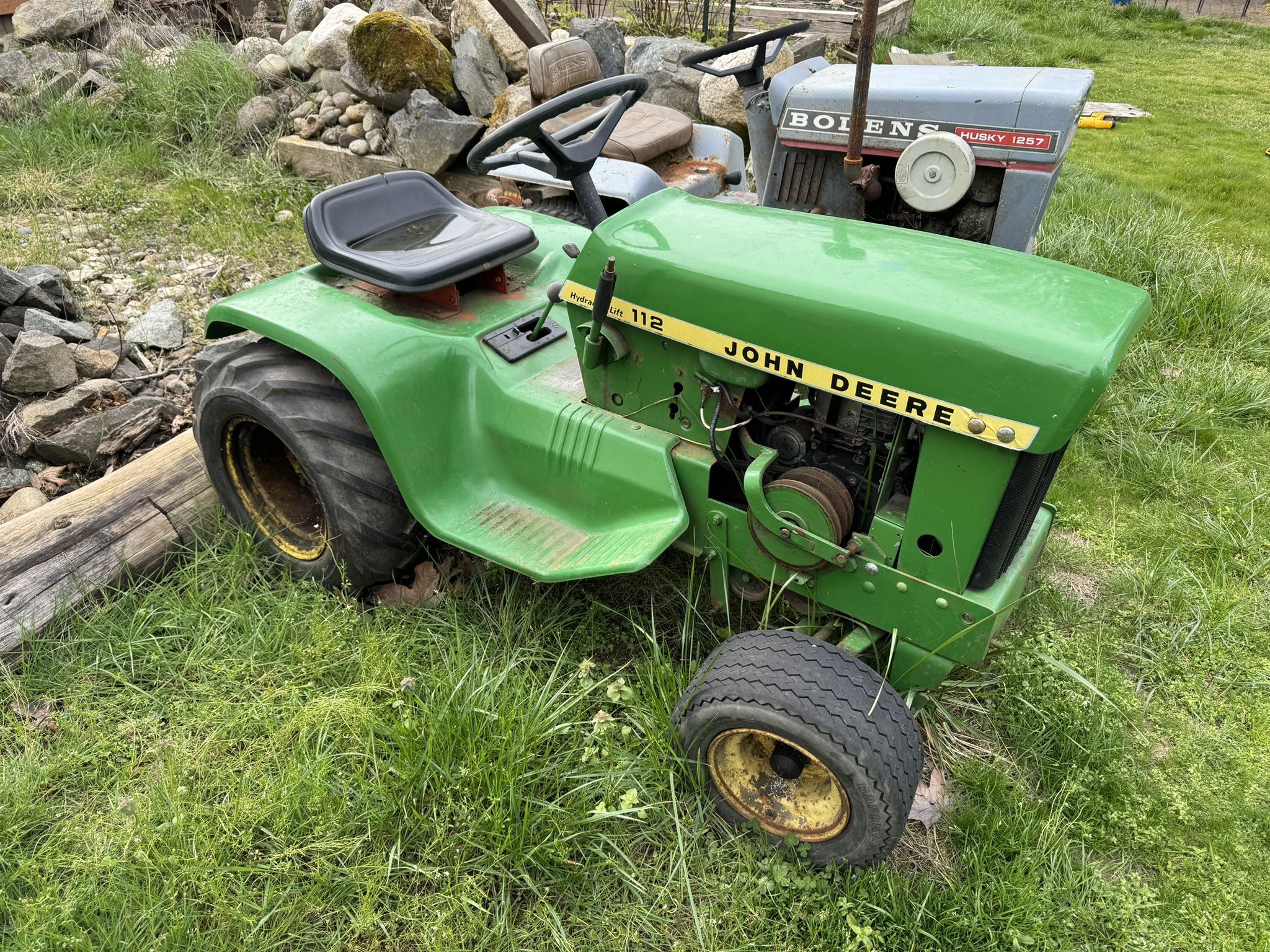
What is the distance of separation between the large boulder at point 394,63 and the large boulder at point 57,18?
2.91m

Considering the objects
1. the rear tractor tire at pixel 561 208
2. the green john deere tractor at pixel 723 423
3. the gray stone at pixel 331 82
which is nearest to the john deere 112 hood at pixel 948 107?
the green john deere tractor at pixel 723 423

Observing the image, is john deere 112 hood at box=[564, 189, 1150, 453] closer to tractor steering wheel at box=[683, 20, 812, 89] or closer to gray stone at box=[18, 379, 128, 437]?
tractor steering wheel at box=[683, 20, 812, 89]

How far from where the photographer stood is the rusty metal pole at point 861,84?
2066 millimetres

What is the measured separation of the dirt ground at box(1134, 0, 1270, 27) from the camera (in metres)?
11.6

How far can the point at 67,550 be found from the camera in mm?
2650

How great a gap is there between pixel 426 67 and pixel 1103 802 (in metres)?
5.46

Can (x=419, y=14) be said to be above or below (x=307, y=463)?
above

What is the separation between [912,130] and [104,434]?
10.2 feet

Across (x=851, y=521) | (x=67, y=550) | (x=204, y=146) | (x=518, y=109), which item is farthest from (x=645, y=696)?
(x=204, y=146)

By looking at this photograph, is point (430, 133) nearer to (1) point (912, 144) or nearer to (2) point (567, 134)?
(2) point (567, 134)

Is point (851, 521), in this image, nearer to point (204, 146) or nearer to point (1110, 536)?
point (1110, 536)

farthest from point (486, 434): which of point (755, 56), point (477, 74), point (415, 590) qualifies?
point (477, 74)

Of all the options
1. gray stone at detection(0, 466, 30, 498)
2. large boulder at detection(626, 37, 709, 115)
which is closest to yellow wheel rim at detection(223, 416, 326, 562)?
gray stone at detection(0, 466, 30, 498)

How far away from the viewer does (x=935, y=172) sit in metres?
2.96
